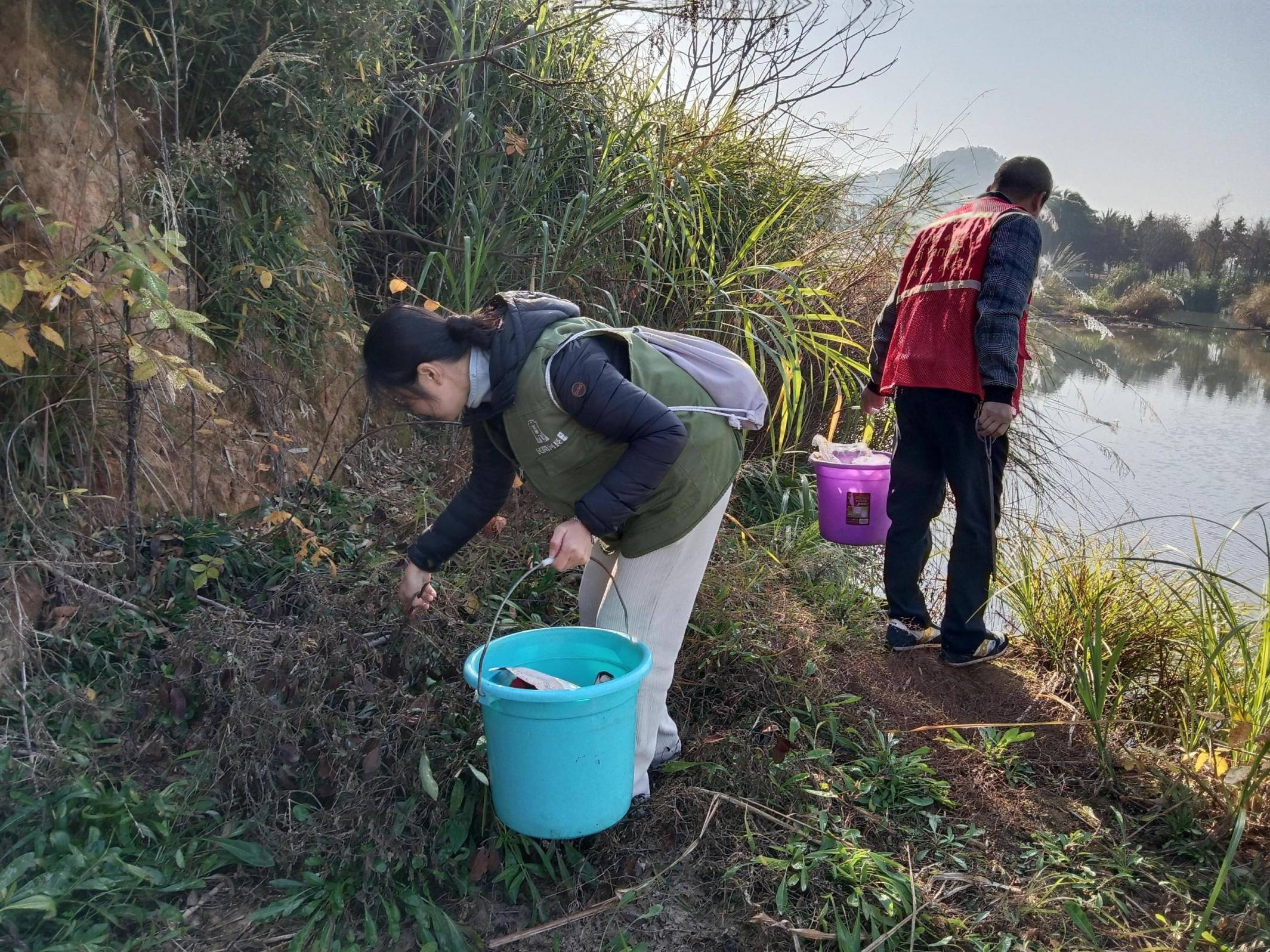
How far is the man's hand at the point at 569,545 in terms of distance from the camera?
175cm

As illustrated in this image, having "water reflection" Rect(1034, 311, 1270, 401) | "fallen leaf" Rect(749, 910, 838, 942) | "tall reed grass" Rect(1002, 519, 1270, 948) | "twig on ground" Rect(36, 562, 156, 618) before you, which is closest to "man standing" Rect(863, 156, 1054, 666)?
"tall reed grass" Rect(1002, 519, 1270, 948)

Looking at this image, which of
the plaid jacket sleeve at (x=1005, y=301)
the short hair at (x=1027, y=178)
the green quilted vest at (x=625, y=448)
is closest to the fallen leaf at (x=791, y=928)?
the green quilted vest at (x=625, y=448)

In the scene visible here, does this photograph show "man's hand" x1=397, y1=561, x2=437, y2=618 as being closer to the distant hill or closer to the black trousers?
the black trousers

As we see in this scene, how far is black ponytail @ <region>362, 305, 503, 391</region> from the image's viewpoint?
5.58ft

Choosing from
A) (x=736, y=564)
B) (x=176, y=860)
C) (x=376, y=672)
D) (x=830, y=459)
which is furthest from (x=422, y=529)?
(x=830, y=459)

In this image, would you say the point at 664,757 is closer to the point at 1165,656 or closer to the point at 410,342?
the point at 410,342

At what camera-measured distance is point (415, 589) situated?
2.14 metres

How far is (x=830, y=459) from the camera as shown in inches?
133

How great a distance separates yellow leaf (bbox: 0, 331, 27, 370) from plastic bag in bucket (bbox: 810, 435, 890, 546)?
100 inches

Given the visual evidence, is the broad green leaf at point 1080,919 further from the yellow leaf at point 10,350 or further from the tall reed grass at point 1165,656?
the yellow leaf at point 10,350

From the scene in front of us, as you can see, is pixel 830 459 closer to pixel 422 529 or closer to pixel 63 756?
pixel 422 529

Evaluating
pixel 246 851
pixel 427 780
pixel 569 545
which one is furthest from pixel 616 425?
pixel 246 851

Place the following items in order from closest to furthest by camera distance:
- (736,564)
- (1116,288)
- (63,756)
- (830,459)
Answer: (63,756) → (736,564) → (830,459) → (1116,288)

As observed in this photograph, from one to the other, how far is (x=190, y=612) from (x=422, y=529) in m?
0.85
